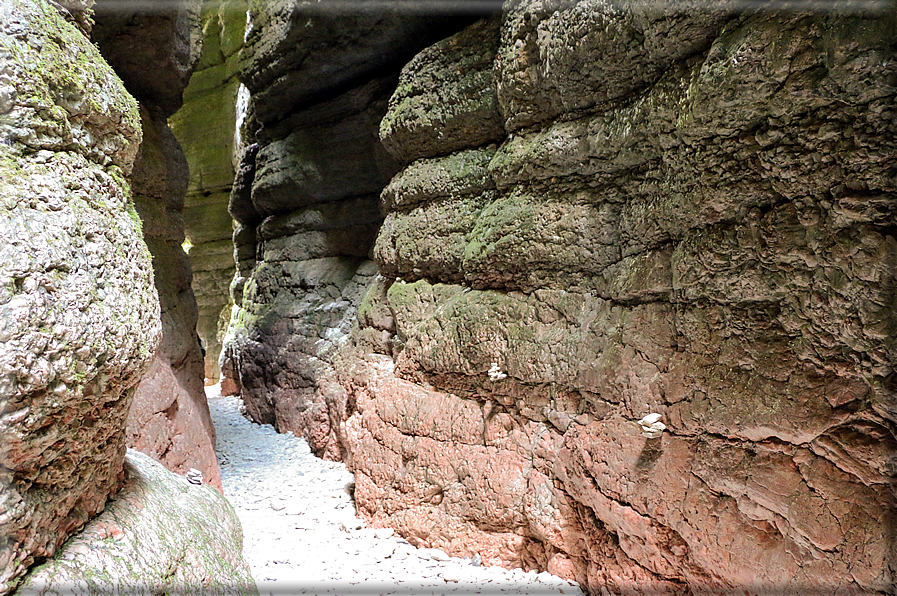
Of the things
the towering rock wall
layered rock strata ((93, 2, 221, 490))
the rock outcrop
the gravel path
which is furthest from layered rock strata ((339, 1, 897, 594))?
the towering rock wall

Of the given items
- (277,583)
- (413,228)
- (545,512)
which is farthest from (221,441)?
(545,512)

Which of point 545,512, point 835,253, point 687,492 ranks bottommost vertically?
point 545,512

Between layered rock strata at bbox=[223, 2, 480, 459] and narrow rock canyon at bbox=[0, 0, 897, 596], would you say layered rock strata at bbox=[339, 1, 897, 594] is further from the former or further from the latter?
layered rock strata at bbox=[223, 2, 480, 459]

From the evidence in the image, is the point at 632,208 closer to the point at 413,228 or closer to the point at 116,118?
the point at 413,228

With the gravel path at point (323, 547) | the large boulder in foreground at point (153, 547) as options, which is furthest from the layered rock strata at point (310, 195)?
the large boulder in foreground at point (153, 547)

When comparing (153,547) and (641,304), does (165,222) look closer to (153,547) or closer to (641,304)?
(153,547)

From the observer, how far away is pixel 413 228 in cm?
449

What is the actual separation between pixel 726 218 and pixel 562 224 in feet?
3.51

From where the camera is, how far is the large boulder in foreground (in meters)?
1.44

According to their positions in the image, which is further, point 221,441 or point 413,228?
point 221,441

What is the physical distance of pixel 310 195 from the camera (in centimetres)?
699

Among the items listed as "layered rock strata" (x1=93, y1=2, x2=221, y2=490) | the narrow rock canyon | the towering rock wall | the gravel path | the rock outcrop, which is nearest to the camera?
the rock outcrop

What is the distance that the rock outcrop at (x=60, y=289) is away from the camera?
1284 millimetres

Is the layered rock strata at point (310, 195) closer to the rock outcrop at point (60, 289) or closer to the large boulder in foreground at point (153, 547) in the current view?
the large boulder in foreground at point (153, 547)
